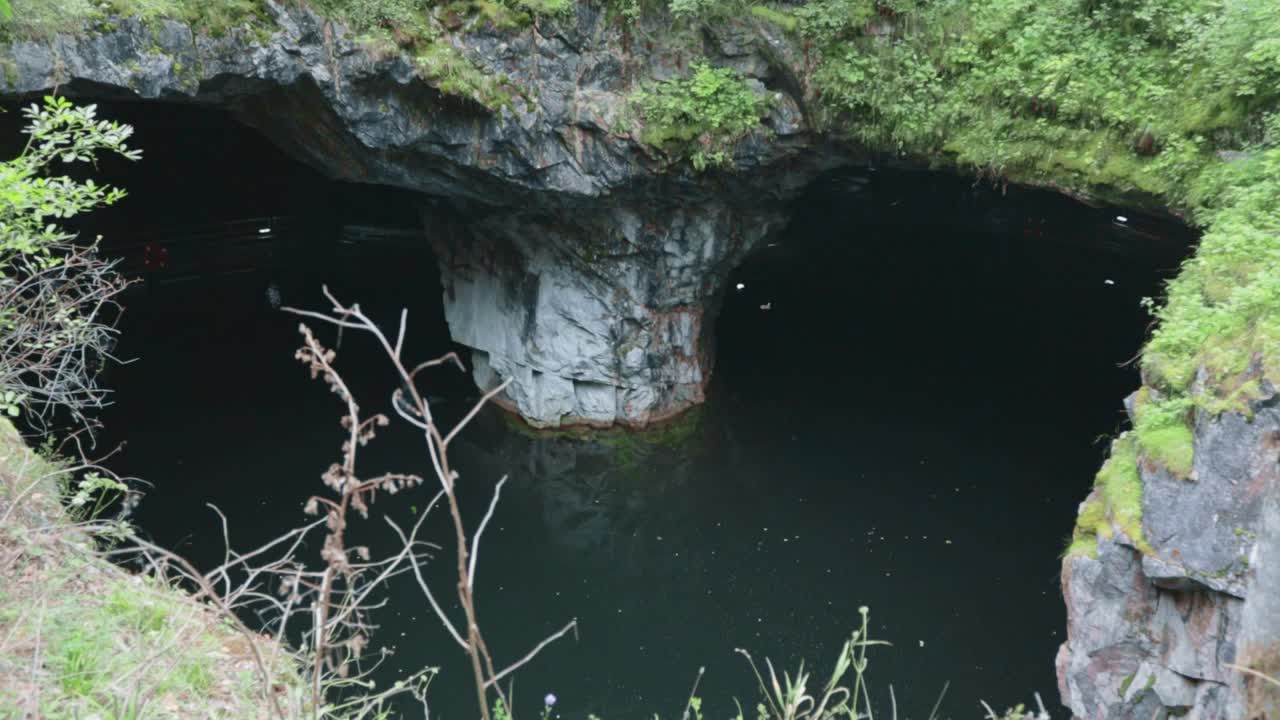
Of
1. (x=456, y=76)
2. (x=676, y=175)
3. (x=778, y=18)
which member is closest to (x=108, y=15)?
(x=456, y=76)

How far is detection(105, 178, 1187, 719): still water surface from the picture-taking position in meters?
9.80

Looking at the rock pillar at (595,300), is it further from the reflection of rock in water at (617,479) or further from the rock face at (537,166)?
the reflection of rock in water at (617,479)

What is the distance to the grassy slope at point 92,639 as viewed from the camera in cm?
302

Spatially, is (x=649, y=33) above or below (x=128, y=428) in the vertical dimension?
above

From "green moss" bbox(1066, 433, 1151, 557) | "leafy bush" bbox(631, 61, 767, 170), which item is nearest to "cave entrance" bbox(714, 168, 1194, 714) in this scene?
"green moss" bbox(1066, 433, 1151, 557)

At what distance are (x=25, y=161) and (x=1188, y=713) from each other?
21.1 ft

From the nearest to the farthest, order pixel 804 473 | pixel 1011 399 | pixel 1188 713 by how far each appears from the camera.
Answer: pixel 1188 713 < pixel 804 473 < pixel 1011 399

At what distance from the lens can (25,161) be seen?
4590mm

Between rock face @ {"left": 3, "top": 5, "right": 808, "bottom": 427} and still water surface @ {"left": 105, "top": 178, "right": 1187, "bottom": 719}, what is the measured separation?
1230 mm

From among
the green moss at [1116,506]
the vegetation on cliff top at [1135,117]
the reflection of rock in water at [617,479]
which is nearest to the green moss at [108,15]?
the vegetation on cliff top at [1135,117]

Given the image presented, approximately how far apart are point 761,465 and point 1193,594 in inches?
318

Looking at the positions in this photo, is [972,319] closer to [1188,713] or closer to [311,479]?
[311,479]

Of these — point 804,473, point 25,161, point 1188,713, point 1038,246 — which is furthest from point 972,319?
point 25,161

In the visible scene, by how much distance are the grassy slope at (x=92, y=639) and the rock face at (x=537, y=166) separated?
607cm
